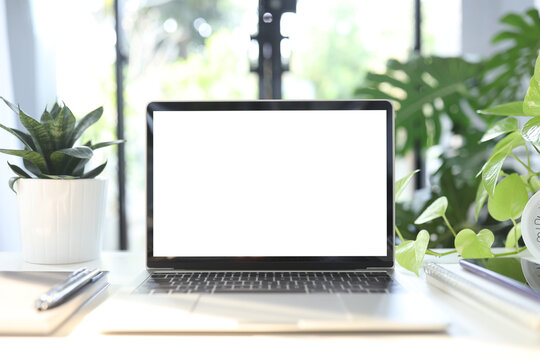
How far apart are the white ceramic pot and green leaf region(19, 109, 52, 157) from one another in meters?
0.07

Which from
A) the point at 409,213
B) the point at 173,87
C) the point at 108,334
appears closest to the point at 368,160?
the point at 108,334

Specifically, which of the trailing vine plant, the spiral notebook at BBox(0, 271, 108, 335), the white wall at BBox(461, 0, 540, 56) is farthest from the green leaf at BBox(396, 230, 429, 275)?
the white wall at BBox(461, 0, 540, 56)

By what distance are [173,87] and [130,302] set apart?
2.16m

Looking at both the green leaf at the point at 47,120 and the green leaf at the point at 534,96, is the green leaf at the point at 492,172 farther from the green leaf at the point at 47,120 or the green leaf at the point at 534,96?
the green leaf at the point at 47,120

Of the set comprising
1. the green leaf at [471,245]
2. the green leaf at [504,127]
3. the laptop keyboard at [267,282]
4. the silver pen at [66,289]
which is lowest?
the laptop keyboard at [267,282]

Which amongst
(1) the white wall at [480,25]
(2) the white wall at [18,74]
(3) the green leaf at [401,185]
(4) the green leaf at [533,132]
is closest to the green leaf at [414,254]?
(3) the green leaf at [401,185]

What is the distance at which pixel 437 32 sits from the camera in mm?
2619

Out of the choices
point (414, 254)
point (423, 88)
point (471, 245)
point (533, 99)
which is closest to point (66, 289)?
point (414, 254)

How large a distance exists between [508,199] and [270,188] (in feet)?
1.37

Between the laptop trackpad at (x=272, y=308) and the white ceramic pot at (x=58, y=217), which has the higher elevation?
the white ceramic pot at (x=58, y=217)

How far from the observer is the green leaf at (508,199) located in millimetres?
744

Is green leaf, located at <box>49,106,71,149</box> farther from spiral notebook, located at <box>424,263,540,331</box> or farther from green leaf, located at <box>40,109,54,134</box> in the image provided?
spiral notebook, located at <box>424,263,540,331</box>

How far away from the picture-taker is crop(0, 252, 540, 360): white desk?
16.9 inches

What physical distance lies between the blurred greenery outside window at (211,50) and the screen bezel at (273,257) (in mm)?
1613
